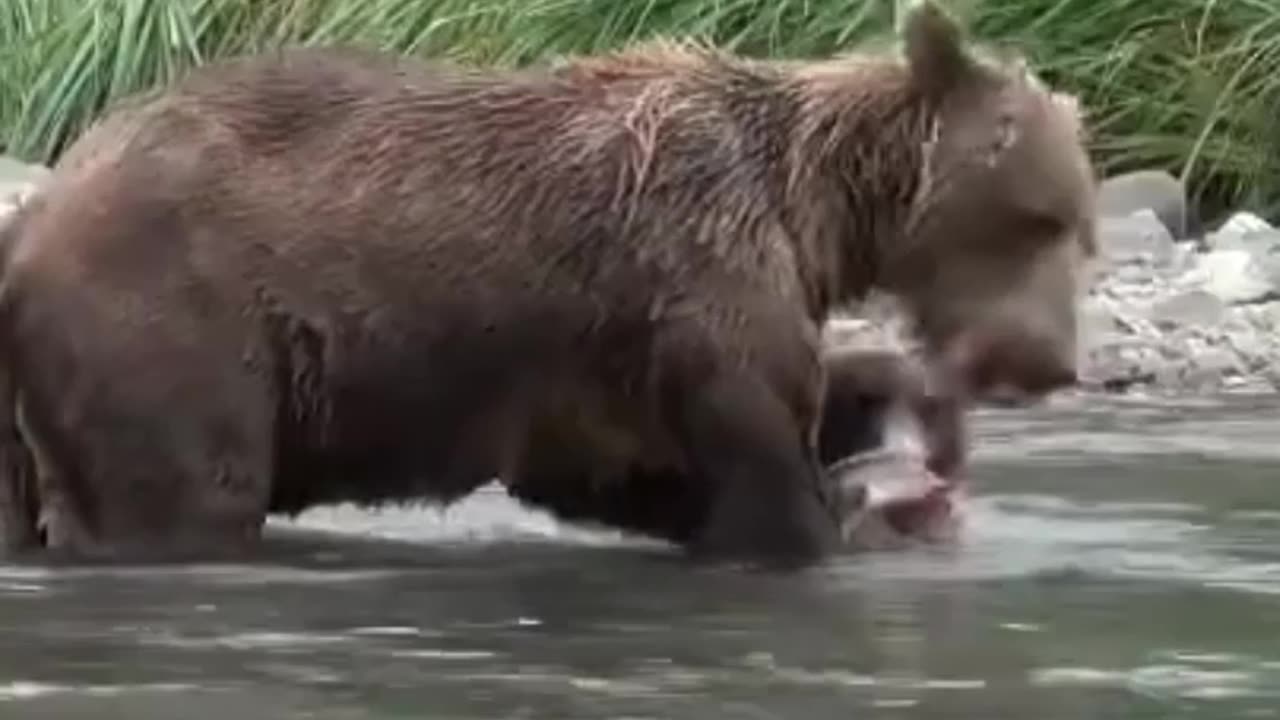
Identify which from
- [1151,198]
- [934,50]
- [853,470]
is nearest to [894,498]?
[853,470]

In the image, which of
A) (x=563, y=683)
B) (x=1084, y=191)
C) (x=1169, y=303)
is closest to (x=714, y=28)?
(x=1169, y=303)

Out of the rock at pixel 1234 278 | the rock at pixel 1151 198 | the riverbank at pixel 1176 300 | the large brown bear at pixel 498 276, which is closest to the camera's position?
the large brown bear at pixel 498 276

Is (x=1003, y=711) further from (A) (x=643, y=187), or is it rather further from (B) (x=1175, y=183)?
(B) (x=1175, y=183)

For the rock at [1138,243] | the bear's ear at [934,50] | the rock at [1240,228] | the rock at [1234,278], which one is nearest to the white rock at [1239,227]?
the rock at [1240,228]

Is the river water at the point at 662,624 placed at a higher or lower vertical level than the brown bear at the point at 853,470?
lower

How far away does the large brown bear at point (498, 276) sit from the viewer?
7500 millimetres

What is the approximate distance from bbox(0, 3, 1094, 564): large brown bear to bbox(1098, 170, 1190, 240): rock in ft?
20.6

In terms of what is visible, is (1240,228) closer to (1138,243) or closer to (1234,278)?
(1138,243)

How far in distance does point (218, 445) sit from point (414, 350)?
1.37 feet

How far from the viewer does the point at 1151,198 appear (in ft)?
47.6

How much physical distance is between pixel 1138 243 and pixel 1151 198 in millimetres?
707

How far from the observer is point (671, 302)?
25.3 ft

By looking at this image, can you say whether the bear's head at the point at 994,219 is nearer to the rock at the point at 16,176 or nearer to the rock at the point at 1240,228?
the rock at the point at 1240,228

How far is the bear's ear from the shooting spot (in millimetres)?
7961
